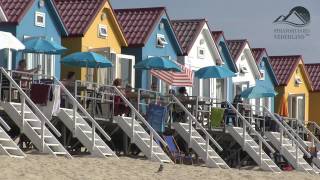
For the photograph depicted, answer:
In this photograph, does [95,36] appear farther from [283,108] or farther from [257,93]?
[283,108]

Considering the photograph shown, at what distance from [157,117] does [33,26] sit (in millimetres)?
5203

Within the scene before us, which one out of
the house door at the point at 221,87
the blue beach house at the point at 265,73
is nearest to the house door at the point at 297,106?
the blue beach house at the point at 265,73

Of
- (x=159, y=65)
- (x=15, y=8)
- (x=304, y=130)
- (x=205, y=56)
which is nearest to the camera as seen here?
(x=15, y=8)

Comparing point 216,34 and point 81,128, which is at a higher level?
point 216,34

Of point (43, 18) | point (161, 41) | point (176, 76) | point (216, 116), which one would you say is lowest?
point (216, 116)

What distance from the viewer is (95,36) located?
31844 mm

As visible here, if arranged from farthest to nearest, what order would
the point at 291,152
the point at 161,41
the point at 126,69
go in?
the point at 161,41
the point at 126,69
the point at 291,152

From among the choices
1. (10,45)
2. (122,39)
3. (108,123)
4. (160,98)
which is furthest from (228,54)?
(10,45)

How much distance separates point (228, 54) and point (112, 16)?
8235 mm

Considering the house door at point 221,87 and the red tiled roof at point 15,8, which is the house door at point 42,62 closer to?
the red tiled roof at point 15,8

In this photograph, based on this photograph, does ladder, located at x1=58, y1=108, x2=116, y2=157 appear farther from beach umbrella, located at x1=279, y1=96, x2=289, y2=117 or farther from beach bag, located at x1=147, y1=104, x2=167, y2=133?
beach umbrella, located at x1=279, y1=96, x2=289, y2=117

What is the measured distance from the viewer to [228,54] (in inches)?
1558

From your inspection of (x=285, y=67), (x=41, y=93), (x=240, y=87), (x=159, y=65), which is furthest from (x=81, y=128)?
(x=285, y=67)

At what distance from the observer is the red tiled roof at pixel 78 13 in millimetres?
31047
